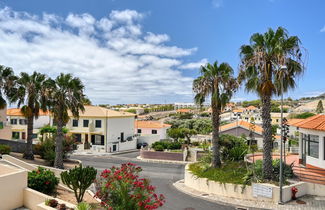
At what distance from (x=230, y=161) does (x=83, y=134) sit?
109 feet

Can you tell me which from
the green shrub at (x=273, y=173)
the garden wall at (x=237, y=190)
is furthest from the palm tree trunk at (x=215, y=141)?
the green shrub at (x=273, y=173)

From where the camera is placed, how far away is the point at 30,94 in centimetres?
2559

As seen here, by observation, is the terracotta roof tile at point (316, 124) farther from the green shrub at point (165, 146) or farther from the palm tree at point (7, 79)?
the palm tree at point (7, 79)

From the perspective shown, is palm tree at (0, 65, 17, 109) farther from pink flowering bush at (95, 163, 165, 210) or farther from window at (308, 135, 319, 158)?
window at (308, 135, 319, 158)

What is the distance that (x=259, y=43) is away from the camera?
17.9 m

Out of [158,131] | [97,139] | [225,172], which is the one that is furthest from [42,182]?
[158,131]

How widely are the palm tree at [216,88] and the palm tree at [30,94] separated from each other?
53.3 feet

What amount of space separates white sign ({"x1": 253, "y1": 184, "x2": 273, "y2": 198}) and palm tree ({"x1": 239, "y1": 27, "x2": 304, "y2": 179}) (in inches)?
50.5

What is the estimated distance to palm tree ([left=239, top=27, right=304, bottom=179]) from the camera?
17078 millimetres

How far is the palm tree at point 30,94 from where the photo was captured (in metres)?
25.5

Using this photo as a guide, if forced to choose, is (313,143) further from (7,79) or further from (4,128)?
(4,128)

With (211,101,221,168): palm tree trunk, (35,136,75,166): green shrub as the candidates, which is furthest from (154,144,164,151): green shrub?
(211,101,221,168): palm tree trunk

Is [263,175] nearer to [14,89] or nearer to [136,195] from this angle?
[136,195]

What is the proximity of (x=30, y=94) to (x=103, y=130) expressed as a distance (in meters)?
21.3
